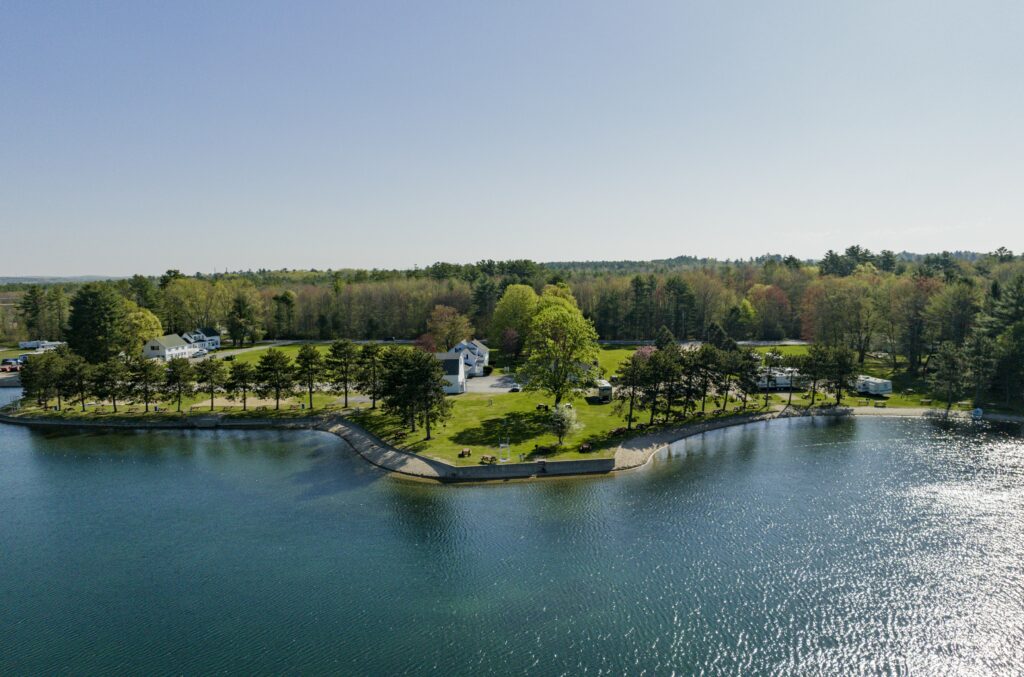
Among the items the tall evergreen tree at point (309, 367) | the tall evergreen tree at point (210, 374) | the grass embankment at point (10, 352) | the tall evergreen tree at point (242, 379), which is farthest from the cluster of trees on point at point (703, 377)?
the grass embankment at point (10, 352)

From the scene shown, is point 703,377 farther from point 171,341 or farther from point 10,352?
point 10,352

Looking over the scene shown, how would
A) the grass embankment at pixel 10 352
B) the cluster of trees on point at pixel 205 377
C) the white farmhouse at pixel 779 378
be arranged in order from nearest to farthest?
the cluster of trees on point at pixel 205 377 → the white farmhouse at pixel 779 378 → the grass embankment at pixel 10 352

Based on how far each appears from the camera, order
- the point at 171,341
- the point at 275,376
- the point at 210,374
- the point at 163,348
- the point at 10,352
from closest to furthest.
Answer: the point at 275,376, the point at 210,374, the point at 163,348, the point at 171,341, the point at 10,352

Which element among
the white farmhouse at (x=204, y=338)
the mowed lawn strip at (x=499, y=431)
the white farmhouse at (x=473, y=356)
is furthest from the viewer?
the white farmhouse at (x=204, y=338)

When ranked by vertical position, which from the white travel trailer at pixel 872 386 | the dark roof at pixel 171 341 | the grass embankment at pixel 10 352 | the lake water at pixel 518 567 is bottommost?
the lake water at pixel 518 567

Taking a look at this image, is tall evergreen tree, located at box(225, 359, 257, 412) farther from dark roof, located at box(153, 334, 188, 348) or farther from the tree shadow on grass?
dark roof, located at box(153, 334, 188, 348)

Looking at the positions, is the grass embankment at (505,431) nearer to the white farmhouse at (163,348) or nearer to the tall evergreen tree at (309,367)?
the tall evergreen tree at (309,367)

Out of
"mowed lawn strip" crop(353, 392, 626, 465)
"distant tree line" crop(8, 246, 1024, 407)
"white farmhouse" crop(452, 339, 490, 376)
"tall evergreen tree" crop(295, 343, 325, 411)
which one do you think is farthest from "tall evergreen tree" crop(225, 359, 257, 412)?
"distant tree line" crop(8, 246, 1024, 407)

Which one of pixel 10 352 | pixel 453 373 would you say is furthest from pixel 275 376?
pixel 10 352

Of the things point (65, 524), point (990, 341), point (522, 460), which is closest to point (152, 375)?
point (65, 524)
